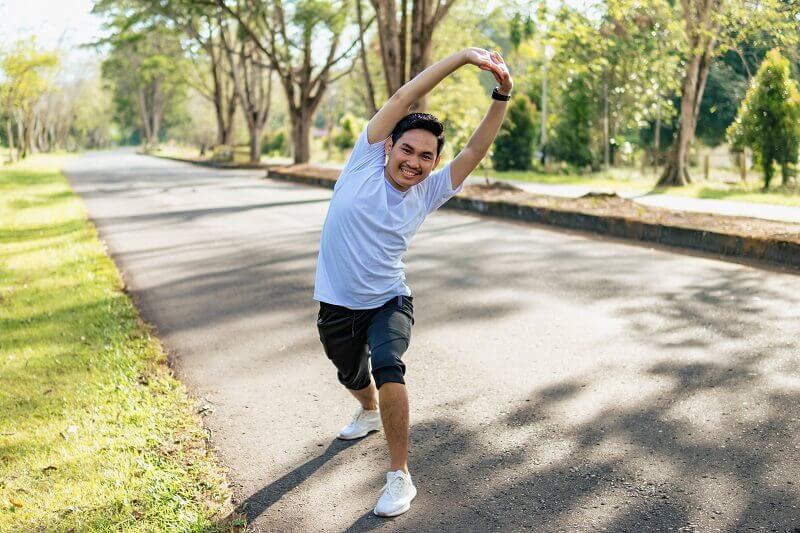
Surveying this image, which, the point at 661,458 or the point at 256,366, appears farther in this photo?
the point at 256,366

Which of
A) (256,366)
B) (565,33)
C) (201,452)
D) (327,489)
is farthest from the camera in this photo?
(565,33)

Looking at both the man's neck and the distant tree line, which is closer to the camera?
the man's neck

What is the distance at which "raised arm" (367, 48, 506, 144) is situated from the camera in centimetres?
356

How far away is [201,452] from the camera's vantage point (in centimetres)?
415

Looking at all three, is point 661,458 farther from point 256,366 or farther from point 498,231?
point 498,231

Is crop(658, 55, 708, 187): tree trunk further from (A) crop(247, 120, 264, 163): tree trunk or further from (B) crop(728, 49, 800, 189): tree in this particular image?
(A) crop(247, 120, 264, 163): tree trunk

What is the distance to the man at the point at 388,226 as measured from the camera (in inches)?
141

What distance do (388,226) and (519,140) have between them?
83.5 feet

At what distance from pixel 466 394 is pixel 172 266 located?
5.98 meters

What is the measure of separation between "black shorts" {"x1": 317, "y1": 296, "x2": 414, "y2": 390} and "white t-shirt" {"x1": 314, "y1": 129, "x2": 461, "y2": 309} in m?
0.05

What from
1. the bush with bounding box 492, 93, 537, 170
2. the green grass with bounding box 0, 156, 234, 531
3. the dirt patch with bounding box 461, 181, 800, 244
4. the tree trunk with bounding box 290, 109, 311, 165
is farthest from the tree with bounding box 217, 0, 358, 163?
the green grass with bounding box 0, 156, 234, 531

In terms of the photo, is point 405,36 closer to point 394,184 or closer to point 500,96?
point 500,96

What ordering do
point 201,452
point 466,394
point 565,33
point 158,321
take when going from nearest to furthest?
point 201,452 → point 466,394 → point 158,321 → point 565,33

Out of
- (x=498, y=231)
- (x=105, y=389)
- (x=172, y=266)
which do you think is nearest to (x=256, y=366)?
Answer: (x=105, y=389)
